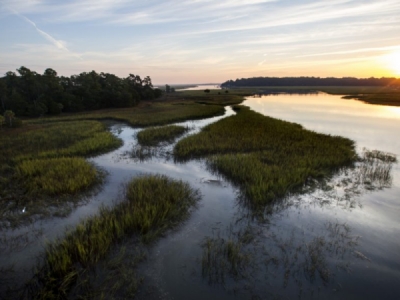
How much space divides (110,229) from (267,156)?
38.7ft

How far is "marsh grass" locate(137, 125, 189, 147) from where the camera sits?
2335cm

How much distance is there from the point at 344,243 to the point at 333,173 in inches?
290

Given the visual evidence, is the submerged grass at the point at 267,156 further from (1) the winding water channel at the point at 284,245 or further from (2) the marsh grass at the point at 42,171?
(2) the marsh grass at the point at 42,171

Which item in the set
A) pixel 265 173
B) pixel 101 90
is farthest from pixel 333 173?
pixel 101 90

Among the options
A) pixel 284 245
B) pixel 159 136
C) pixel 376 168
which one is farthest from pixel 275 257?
pixel 159 136

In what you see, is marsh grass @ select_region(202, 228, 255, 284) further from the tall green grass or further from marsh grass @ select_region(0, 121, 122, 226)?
the tall green grass

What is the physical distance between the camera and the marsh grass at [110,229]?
604 centimetres

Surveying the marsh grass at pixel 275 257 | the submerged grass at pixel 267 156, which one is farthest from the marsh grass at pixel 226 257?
the submerged grass at pixel 267 156

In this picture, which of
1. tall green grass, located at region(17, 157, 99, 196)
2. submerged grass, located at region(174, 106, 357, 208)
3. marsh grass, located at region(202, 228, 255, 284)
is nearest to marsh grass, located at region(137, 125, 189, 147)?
submerged grass, located at region(174, 106, 357, 208)

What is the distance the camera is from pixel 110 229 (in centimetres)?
799

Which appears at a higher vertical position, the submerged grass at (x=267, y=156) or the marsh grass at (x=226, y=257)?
the submerged grass at (x=267, y=156)

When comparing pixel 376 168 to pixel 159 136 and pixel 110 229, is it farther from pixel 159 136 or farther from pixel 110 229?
pixel 159 136

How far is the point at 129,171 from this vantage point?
50.7 feet

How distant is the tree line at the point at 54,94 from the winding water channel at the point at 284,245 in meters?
36.5
